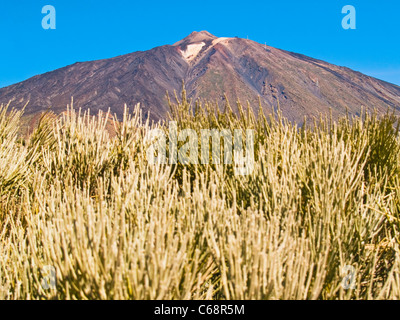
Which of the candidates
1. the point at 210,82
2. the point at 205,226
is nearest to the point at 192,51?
the point at 210,82

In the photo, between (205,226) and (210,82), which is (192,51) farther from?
(205,226)

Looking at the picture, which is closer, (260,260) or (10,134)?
(260,260)

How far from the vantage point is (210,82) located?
470 feet

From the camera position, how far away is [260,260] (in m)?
1.45

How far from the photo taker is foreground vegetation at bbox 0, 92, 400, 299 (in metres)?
1.43

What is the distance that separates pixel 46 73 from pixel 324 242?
180 metres

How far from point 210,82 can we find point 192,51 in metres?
51.2

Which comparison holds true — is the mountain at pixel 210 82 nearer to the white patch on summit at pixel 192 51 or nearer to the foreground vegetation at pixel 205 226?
the white patch on summit at pixel 192 51

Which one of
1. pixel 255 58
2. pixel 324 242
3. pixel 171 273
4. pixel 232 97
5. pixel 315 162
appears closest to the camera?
pixel 171 273

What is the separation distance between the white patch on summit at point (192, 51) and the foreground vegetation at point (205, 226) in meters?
184

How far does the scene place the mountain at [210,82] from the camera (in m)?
127

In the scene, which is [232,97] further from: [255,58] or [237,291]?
[237,291]

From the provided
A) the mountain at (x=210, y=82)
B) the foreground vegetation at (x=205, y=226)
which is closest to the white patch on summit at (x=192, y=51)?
the mountain at (x=210, y=82)
